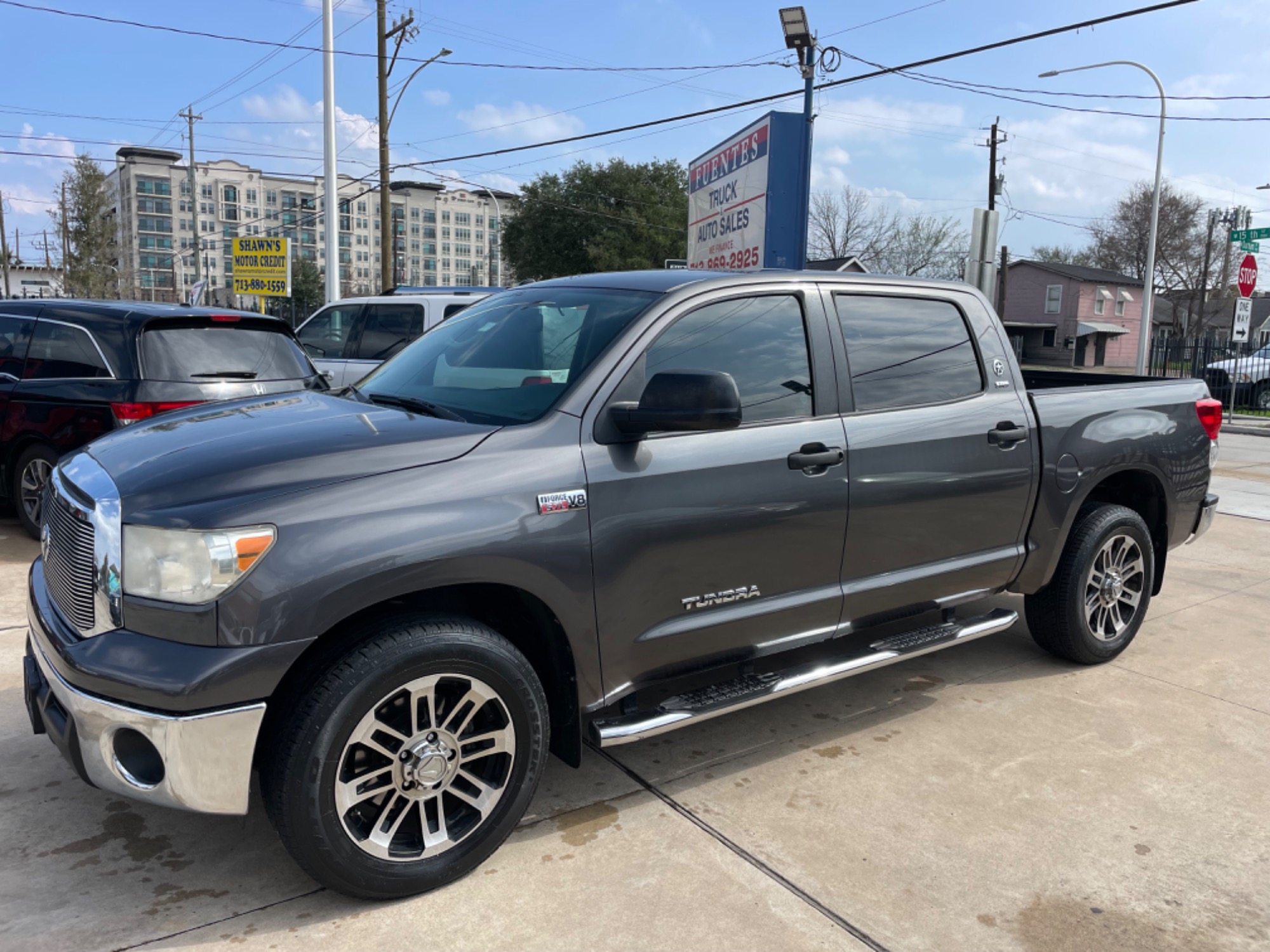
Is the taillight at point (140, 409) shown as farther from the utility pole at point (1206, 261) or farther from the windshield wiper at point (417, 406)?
the utility pole at point (1206, 261)

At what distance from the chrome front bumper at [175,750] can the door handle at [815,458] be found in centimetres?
193

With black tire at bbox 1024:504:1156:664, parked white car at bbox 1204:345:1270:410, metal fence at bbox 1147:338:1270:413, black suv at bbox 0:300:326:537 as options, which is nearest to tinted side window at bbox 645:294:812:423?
black tire at bbox 1024:504:1156:664

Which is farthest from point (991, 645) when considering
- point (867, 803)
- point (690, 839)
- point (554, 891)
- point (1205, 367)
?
point (1205, 367)

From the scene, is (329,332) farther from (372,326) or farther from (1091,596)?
(1091,596)

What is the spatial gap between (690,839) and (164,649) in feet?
5.68

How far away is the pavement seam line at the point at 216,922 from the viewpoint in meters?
2.47

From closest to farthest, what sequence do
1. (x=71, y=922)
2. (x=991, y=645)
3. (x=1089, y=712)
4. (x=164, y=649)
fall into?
1. (x=164, y=649)
2. (x=71, y=922)
3. (x=1089, y=712)
4. (x=991, y=645)

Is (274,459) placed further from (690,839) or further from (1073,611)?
(1073,611)

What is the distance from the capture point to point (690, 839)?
3.07 meters

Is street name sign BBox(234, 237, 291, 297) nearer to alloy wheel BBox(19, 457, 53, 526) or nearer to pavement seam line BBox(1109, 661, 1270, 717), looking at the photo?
alloy wheel BBox(19, 457, 53, 526)

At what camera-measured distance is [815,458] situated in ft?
11.2

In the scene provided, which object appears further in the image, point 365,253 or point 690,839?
point 365,253

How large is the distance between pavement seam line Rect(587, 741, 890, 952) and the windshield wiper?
1171 millimetres

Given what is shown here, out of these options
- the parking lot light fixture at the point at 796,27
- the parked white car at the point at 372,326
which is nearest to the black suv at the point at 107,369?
the parked white car at the point at 372,326
